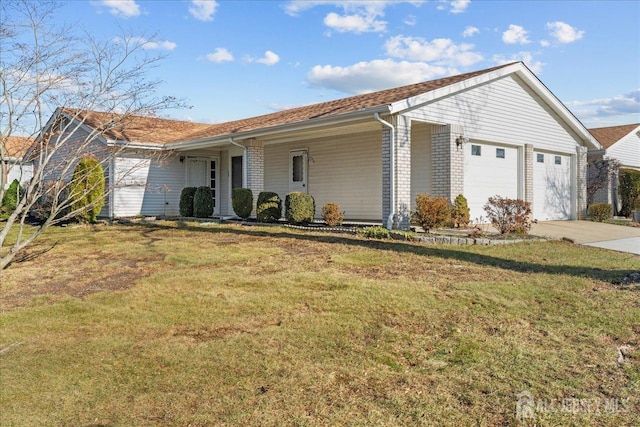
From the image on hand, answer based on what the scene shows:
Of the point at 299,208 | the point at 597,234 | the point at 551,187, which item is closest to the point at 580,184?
the point at 551,187

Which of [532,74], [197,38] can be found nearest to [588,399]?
[197,38]

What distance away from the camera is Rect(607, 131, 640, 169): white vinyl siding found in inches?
790

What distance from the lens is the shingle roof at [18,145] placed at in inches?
278

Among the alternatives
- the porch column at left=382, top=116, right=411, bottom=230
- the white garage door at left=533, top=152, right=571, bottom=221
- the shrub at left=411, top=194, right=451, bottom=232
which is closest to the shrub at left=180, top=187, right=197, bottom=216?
the porch column at left=382, top=116, right=411, bottom=230

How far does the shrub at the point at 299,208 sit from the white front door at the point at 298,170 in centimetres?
393

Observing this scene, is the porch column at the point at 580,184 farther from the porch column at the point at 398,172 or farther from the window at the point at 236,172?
the window at the point at 236,172

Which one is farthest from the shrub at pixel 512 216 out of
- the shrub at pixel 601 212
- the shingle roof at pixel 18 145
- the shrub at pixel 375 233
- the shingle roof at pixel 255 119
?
the shingle roof at pixel 18 145

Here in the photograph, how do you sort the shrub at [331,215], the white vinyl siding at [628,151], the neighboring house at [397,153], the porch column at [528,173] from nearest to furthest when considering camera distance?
the neighboring house at [397,153]
the shrub at [331,215]
the porch column at [528,173]
the white vinyl siding at [628,151]

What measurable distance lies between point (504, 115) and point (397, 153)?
4.91 metres

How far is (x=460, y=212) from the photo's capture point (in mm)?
11594

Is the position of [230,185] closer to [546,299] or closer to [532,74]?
[532,74]

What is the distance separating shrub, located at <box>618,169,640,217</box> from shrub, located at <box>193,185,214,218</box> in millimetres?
16344

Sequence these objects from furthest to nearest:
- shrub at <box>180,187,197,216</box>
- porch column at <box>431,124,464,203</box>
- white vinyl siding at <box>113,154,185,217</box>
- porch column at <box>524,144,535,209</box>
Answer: white vinyl siding at <box>113,154,185,217</box>
shrub at <box>180,187,197,216</box>
porch column at <box>524,144,535,209</box>
porch column at <box>431,124,464,203</box>

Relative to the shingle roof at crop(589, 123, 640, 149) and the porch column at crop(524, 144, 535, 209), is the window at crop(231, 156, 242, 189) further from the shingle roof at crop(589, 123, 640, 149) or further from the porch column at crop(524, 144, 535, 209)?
the shingle roof at crop(589, 123, 640, 149)
